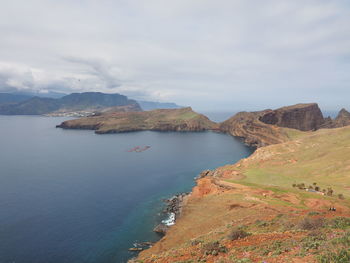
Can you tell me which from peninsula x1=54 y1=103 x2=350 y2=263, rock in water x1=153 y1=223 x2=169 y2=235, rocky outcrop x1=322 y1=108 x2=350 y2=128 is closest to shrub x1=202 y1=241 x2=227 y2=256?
peninsula x1=54 y1=103 x2=350 y2=263

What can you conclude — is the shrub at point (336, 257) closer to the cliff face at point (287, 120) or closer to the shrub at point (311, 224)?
the shrub at point (311, 224)

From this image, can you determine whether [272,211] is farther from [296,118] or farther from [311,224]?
[296,118]

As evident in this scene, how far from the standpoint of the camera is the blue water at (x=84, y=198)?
40.6 meters

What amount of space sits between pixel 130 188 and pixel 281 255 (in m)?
61.1

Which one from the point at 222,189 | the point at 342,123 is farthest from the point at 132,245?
the point at 342,123

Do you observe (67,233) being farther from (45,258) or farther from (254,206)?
(254,206)

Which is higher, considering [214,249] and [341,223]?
[341,223]

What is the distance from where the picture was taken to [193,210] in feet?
161

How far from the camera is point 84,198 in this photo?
62625 mm

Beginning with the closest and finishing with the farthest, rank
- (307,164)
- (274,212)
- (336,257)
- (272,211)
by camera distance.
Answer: (336,257) → (274,212) → (272,211) → (307,164)

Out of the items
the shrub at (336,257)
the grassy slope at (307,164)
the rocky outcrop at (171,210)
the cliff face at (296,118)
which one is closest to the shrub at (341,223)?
the shrub at (336,257)

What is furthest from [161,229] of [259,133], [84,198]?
[259,133]

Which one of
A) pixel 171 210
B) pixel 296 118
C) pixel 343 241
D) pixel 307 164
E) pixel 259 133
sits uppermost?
pixel 296 118

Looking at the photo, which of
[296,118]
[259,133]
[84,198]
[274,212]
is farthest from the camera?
[296,118]
